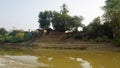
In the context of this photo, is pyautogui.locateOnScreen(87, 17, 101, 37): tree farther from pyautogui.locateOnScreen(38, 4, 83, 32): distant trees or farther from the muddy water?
the muddy water

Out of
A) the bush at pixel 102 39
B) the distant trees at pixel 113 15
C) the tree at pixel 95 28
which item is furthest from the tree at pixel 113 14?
the tree at pixel 95 28

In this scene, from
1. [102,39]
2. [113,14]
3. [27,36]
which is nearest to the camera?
[113,14]

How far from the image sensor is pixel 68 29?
177 ft

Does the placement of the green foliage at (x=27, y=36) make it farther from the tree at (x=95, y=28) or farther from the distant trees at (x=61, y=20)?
the tree at (x=95, y=28)

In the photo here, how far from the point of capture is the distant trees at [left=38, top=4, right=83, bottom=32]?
5368 centimetres

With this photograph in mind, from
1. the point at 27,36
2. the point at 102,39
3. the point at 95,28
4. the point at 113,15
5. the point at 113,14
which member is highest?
the point at 113,14

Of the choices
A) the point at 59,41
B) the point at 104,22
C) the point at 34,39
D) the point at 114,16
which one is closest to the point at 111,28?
the point at 104,22

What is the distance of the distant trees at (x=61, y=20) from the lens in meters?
53.7

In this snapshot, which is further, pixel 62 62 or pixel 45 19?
pixel 45 19

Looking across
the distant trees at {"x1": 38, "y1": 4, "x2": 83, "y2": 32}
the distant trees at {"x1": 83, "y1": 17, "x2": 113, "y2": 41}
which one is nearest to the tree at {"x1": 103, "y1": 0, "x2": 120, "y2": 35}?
the distant trees at {"x1": 83, "y1": 17, "x2": 113, "y2": 41}

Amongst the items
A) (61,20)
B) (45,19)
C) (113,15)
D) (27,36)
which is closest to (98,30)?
(113,15)

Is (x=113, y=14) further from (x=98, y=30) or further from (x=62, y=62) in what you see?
(x=62, y=62)

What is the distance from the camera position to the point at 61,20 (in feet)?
178

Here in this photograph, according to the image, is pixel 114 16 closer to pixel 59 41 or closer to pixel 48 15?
pixel 59 41
